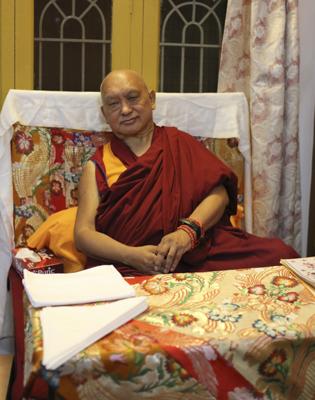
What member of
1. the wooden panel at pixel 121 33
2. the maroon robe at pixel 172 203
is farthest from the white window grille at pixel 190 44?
the maroon robe at pixel 172 203

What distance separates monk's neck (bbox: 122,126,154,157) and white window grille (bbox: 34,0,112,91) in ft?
2.76

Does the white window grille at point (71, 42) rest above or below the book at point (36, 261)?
above

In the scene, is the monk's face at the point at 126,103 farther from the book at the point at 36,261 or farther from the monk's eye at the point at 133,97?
the book at the point at 36,261

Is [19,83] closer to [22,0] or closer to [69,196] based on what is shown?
[22,0]

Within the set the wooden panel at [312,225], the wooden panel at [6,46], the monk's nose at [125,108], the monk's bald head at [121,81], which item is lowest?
the wooden panel at [312,225]

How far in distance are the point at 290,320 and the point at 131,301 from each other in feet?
1.03

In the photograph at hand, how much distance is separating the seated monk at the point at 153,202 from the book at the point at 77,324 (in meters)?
0.60

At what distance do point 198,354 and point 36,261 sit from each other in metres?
0.98

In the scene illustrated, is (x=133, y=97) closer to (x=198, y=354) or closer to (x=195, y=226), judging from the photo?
(x=195, y=226)

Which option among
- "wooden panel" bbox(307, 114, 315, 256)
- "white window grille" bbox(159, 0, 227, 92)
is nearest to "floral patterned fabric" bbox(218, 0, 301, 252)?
"wooden panel" bbox(307, 114, 315, 256)

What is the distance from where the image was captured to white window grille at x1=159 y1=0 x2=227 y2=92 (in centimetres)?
282

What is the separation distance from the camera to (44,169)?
2131 mm

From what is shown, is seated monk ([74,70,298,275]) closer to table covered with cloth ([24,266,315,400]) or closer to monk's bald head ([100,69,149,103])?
monk's bald head ([100,69,149,103])

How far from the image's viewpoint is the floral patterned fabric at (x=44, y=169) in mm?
2094
